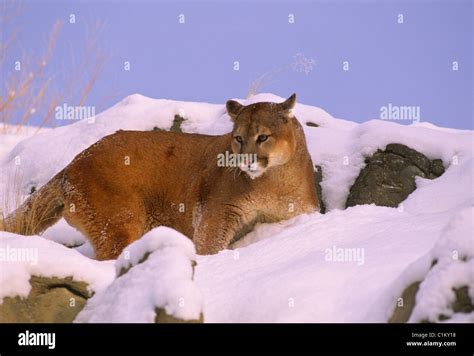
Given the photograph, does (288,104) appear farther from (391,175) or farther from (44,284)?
(44,284)

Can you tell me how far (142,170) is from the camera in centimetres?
793

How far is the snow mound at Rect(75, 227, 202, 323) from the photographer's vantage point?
13.7ft

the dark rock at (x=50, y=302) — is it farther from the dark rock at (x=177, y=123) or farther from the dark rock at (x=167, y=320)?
the dark rock at (x=177, y=123)

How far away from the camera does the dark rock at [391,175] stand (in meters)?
8.95

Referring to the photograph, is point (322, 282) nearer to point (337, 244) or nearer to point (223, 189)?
point (337, 244)

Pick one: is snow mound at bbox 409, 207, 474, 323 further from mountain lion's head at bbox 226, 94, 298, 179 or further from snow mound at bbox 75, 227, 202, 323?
mountain lion's head at bbox 226, 94, 298, 179

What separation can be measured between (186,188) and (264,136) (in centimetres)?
108

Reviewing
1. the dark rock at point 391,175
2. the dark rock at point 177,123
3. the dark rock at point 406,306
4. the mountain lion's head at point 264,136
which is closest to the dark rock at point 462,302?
the dark rock at point 406,306

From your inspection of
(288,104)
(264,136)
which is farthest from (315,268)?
(288,104)

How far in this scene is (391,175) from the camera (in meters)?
9.13

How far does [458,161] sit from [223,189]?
2.98 m

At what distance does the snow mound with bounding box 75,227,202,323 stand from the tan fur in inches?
105

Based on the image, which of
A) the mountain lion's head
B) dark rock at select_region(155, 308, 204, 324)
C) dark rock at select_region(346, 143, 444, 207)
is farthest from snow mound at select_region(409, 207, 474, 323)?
dark rock at select_region(346, 143, 444, 207)
